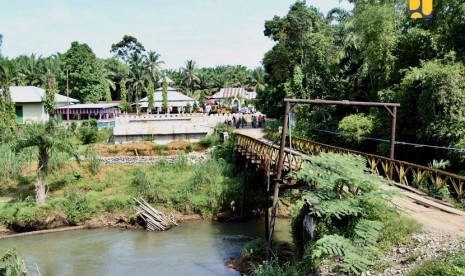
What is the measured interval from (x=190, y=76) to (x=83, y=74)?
25.3 metres

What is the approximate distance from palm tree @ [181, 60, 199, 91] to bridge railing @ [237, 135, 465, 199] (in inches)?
2332

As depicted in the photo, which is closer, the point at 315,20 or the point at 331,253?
the point at 331,253

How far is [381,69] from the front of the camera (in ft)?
88.4

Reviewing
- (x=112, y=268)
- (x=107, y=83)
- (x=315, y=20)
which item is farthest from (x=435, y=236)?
(x=107, y=83)

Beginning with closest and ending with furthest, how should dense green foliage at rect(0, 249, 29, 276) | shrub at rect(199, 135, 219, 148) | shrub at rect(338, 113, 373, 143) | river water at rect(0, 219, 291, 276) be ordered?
dense green foliage at rect(0, 249, 29, 276) → river water at rect(0, 219, 291, 276) → shrub at rect(338, 113, 373, 143) → shrub at rect(199, 135, 219, 148)

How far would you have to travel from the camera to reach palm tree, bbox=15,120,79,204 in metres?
25.8

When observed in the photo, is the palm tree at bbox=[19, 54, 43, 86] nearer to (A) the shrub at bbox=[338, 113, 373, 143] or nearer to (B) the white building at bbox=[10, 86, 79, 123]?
(B) the white building at bbox=[10, 86, 79, 123]

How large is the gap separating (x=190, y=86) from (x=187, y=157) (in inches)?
2120

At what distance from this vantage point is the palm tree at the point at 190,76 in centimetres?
8425

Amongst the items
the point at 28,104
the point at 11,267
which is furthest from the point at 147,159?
the point at 28,104

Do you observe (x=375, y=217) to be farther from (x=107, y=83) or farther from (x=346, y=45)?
(x=107, y=83)

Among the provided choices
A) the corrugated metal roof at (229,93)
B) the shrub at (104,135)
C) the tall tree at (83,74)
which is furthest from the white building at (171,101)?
the corrugated metal roof at (229,93)

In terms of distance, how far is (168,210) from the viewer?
27.3 metres

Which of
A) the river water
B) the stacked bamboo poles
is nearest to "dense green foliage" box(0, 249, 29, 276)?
the river water
